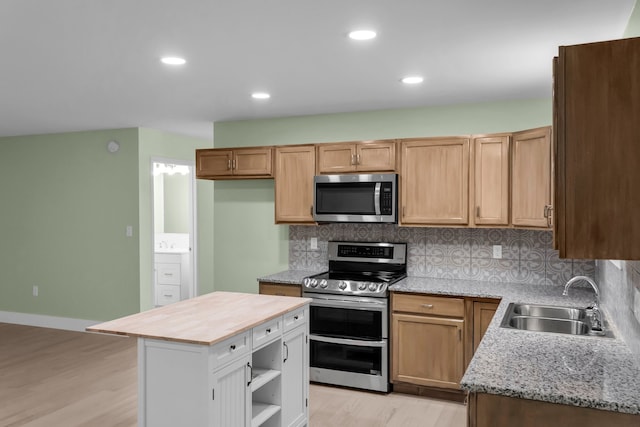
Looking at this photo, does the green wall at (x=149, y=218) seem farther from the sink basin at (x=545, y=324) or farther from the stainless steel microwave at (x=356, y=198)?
the sink basin at (x=545, y=324)

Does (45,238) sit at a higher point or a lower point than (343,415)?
higher

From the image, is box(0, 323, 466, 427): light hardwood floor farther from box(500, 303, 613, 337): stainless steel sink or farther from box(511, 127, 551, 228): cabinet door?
box(511, 127, 551, 228): cabinet door

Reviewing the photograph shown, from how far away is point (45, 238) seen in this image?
21.6 feet

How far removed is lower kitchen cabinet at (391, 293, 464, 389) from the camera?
155 inches

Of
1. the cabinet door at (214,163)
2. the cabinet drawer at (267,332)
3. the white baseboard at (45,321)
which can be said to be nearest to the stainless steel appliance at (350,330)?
the cabinet drawer at (267,332)

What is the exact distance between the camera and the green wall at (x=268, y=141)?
4531mm

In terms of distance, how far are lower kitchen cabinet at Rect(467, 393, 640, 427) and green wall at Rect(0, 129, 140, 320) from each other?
4.84 m

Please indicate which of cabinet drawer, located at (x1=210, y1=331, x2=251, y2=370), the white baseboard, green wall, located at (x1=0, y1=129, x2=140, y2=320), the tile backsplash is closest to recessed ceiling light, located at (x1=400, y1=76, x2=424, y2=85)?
the tile backsplash

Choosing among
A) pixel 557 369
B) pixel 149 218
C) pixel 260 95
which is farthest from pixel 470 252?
pixel 149 218

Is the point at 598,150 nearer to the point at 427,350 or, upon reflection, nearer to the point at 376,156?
the point at 427,350

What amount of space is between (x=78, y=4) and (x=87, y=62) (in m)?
1.01

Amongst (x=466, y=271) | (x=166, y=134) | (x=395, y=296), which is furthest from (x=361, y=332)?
(x=166, y=134)

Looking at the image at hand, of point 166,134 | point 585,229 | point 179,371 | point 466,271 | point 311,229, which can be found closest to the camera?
point 585,229

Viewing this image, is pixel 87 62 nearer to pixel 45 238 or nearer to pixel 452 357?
pixel 452 357
